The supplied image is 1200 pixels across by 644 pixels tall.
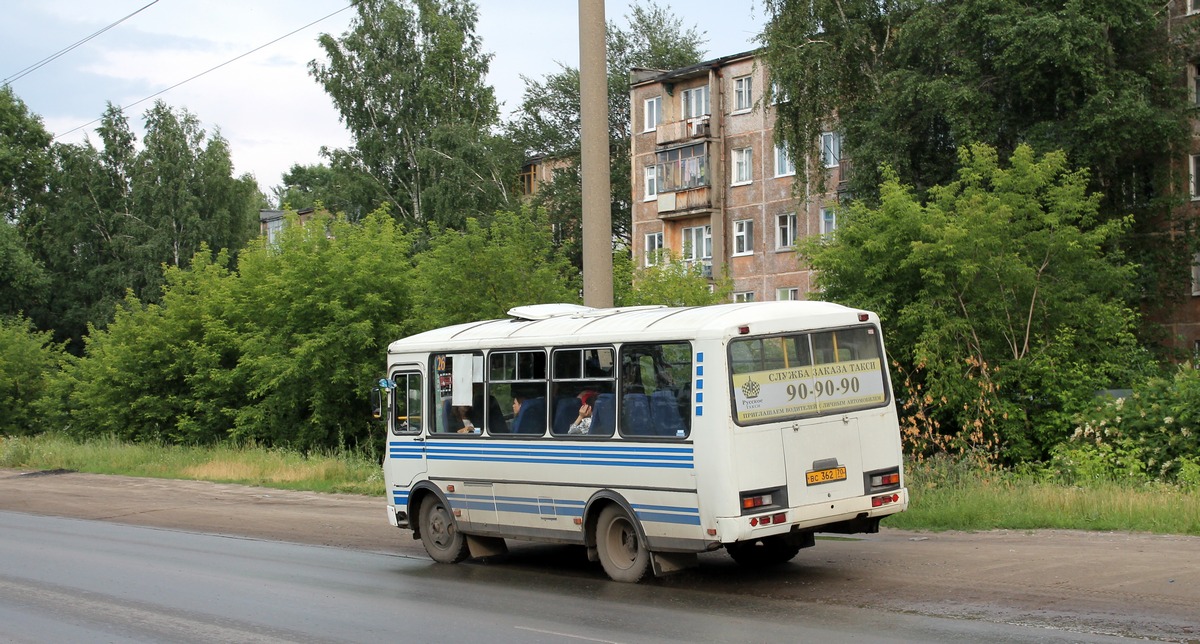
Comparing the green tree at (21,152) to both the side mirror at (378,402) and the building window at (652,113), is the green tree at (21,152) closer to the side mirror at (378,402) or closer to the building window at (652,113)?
the building window at (652,113)

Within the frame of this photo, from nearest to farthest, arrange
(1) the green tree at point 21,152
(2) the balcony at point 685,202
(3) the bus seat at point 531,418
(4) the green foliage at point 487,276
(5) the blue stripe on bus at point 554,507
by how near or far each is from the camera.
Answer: (5) the blue stripe on bus at point 554,507 → (3) the bus seat at point 531,418 → (4) the green foliage at point 487,276 → (2) the balcony at point 685,202 → (1) the green tree at point 21,152

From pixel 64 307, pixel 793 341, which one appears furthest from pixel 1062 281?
pixel 64 307

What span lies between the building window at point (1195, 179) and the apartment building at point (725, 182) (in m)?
14.1

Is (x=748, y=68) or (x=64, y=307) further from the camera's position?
(x=64, y=307)

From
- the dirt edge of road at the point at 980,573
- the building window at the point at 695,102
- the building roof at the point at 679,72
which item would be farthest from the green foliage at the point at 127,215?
the dirt edge of road at the point at 980,573

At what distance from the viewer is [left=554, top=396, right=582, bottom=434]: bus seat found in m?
12.6

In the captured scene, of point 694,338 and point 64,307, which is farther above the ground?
point 64,307

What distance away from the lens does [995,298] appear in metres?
25.3

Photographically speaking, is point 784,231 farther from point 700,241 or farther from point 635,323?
point 635,323

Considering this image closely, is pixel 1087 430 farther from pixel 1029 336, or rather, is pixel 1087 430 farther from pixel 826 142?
pixel 826 142

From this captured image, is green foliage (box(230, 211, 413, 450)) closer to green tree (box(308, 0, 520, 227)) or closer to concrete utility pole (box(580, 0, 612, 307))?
concrete utility pole (box(580, 0, 612, 307))

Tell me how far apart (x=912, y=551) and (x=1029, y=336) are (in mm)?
13809

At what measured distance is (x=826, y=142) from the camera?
51312 mm

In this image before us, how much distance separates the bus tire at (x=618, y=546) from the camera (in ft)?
39.7
